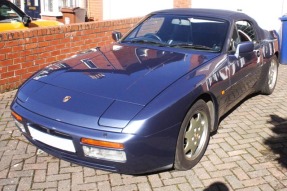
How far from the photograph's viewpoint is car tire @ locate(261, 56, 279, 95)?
5.41 m

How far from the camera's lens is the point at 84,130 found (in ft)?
8.64

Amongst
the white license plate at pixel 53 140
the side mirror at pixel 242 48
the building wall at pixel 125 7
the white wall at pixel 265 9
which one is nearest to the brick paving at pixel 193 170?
the white license plate at pixel 53 140

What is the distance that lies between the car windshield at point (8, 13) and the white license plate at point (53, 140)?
495 centimetres

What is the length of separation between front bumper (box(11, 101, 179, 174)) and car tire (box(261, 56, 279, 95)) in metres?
3.12

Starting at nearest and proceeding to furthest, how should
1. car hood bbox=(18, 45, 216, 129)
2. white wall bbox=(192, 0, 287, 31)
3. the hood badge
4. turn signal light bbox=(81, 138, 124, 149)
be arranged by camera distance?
turn signal light bbox=(81, 138, 124, 149) < car hood bbox=(18, 45, 216, 129) < the hood badge < white wall bbox=(192, 0, 287, 31)

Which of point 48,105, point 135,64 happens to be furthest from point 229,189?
point 48,105

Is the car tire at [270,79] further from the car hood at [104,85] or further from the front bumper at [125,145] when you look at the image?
the front bumper at [125,145]

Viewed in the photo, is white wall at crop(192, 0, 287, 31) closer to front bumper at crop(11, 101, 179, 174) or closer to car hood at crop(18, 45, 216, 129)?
car hood at crop(18, 45, 216, 129)

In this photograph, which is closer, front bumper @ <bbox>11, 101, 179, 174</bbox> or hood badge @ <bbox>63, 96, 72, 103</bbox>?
front bumper @ <bbox>11, 101, 179, 174</bbox>

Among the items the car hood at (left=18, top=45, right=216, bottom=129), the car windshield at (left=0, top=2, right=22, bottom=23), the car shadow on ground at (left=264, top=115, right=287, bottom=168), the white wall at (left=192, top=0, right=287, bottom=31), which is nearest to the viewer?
the car hood at (left=18, top=45, right=216, bottom=129)

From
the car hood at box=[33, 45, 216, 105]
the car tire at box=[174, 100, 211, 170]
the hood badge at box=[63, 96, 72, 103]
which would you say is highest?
the car hood at box=[33, 45, 216, 105]

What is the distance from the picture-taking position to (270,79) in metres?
5.62

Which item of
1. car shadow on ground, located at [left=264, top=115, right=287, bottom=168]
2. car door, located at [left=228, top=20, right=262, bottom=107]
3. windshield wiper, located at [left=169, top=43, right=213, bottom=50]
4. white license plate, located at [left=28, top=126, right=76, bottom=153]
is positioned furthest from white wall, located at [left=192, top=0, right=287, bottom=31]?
white license plate, located at [left=28, top=126, right=76, bottom=153]

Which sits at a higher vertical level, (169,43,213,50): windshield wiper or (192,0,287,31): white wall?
(192,0,287,31): white wall
